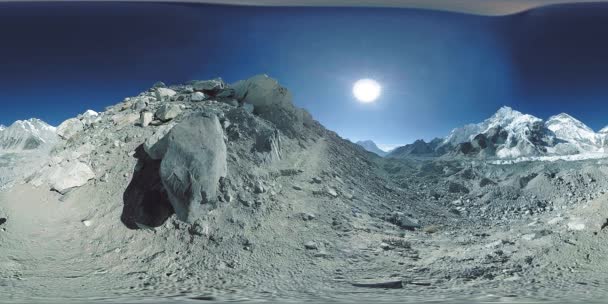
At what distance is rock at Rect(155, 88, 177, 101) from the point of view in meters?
2.31

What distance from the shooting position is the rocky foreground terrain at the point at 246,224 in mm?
1077

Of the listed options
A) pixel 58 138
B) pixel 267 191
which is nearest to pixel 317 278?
pixel 267 191

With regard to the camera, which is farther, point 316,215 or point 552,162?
point 552,162

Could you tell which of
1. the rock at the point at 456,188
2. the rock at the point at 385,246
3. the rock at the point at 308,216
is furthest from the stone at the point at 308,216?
the rock at the point at 456,188

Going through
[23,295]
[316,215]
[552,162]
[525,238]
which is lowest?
[23,295]

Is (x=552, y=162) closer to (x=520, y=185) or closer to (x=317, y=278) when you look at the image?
(x=520, y=185)

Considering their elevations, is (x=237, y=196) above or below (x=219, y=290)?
above

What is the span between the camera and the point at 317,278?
121 cm

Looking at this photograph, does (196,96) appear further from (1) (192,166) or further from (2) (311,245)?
(2) (311,245)

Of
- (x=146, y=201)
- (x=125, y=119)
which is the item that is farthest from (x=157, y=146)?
(x=125, y=119)

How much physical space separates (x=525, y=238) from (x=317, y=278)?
74 centimetres

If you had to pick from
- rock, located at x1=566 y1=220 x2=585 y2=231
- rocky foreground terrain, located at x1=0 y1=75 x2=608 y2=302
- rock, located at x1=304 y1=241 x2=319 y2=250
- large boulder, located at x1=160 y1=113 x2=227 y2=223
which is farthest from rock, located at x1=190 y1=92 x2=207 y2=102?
rock, located at x1=566 y1=220 x2=585 y2=231

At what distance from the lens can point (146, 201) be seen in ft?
5.34

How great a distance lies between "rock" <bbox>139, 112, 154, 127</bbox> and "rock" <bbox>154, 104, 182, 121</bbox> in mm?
42
